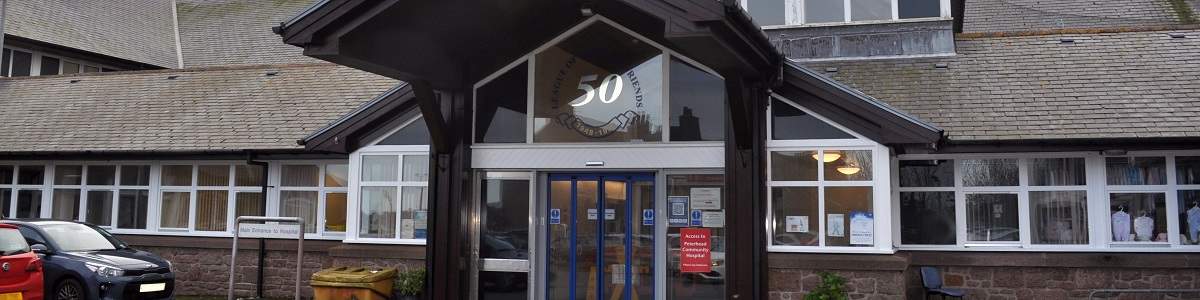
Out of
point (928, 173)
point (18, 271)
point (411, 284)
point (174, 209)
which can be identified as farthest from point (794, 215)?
point (174, 209)

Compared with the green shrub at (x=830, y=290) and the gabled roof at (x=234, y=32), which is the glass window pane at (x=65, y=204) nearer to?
the gabled roof at (x=234, y=32)

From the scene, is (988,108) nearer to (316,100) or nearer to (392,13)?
(392,13)

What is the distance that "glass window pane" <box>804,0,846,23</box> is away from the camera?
1368cm

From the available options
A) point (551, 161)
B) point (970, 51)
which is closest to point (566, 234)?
point (551, 161)

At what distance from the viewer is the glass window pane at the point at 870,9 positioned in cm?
1352

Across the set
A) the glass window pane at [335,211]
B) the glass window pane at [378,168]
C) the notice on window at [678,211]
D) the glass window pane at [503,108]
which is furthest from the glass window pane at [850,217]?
the glass window pane at [335,211]

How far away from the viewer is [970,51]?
1391cm

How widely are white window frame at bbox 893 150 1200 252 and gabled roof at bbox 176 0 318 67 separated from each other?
56.0 feet

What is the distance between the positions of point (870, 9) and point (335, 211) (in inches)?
353

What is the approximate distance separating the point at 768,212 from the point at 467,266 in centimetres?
362

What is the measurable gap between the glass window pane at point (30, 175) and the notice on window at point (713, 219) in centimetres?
1298

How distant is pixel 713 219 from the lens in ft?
34.7

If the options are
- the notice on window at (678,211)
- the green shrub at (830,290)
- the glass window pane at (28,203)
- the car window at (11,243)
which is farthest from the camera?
the glass window pane at (28,203)

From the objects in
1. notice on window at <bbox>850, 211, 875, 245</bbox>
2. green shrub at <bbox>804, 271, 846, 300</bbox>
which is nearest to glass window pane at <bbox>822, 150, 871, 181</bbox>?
notice on window at <bbox>850, 211, 875, 245</bbox>
